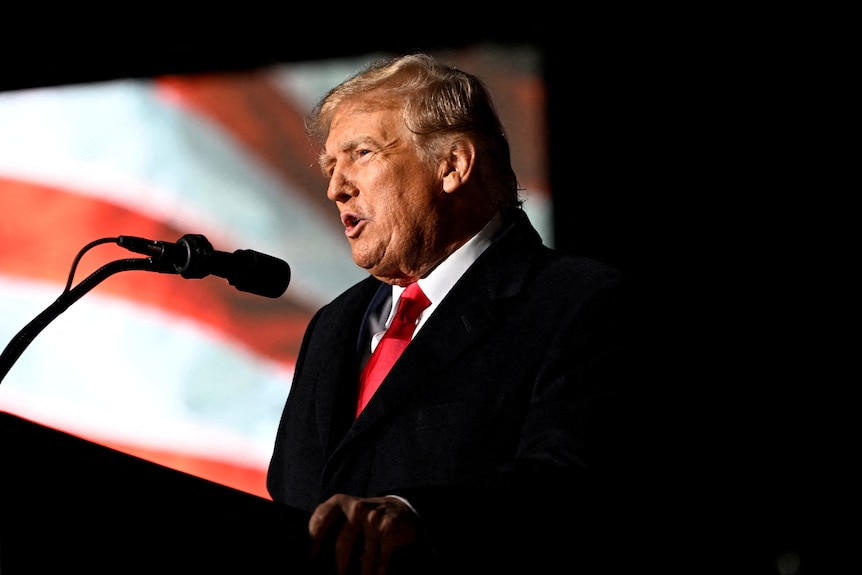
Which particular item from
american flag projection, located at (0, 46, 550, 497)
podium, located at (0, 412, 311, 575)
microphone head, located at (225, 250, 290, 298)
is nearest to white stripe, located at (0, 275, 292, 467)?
american flag projection, located at (0, 46, 550, 497)

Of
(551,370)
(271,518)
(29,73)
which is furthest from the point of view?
(29,73)

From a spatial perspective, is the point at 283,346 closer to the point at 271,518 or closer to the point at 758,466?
the point at 758,466

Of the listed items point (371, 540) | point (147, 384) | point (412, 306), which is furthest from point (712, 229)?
point (147, 384)

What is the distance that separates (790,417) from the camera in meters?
1.88

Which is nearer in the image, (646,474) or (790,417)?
(646,474)

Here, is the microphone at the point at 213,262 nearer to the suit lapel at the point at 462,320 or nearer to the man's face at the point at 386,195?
the suit lapel at the point at 462,320

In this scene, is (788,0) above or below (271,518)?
above

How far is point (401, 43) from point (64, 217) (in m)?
1.15

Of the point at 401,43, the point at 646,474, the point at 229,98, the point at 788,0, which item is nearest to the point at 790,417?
the point at 646,474

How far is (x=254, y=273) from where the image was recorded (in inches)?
53.4

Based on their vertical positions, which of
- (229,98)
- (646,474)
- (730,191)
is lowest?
(646,474)

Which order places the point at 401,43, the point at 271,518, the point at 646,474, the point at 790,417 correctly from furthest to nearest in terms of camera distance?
the point at 401,43
the point at 790,417
the point at 646,474
the point at 271,518

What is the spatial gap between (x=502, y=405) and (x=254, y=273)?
41 cm

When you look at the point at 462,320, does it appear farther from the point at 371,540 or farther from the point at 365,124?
the point at 371,540
